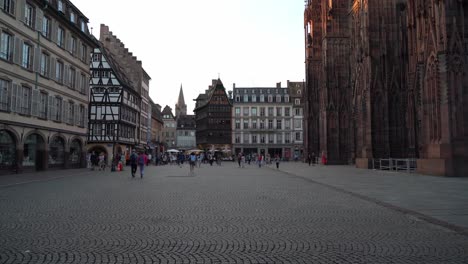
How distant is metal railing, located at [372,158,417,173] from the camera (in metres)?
25.9

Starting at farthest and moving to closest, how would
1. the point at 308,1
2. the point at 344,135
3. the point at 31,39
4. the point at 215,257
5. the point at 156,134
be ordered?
the point at 156,134 < the point at 308,1 < the point at 344,135 < the point at 31,39 < the point at 215,257

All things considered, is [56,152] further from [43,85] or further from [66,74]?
[66,74]

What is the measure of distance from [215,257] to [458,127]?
64.5 feet

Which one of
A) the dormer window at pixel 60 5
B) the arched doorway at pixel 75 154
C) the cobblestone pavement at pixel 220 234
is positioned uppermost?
the dormer window at pixel 60 5

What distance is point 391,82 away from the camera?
107 ft

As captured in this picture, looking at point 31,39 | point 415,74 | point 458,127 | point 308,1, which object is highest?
point 308,1

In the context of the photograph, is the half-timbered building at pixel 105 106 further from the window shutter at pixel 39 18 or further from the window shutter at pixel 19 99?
the window shutter at pixel 19 99

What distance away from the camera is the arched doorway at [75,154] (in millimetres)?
36312

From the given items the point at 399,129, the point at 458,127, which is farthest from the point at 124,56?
the point at 458,127

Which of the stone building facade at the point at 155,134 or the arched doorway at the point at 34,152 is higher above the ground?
the stone building facade at the point at 155,134

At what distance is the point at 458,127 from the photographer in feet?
68.6

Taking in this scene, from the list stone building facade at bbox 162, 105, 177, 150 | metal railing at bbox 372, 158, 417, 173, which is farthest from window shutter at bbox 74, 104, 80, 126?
stone building facade at bbox 162, 105, 177, 150

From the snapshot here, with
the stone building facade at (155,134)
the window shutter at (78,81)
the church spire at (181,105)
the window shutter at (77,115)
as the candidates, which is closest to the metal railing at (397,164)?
the window shutter at (77,115)

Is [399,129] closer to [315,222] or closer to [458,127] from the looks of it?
[458,127]
